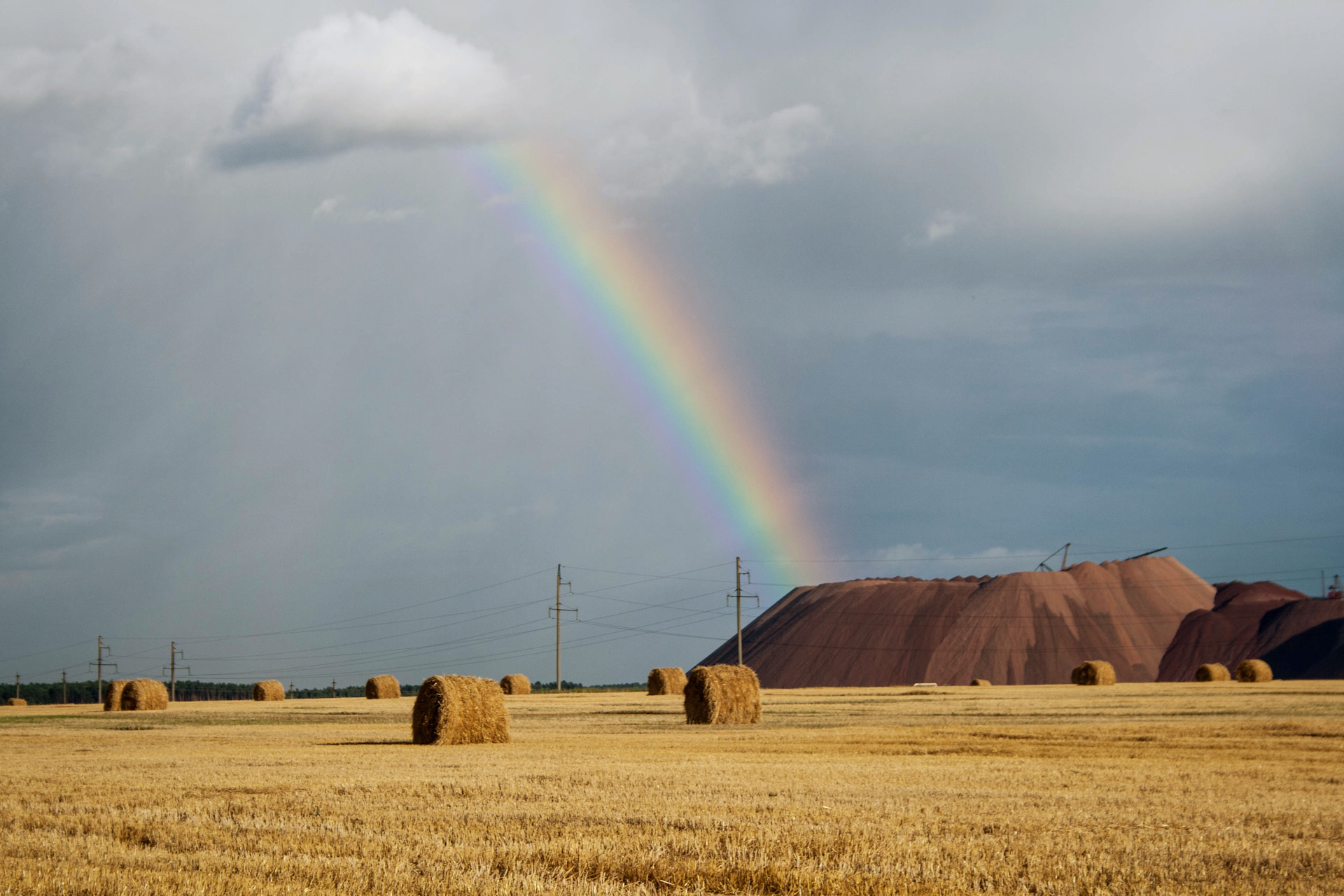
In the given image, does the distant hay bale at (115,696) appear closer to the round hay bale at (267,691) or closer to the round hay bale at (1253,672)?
the round hay bale at (267,691)

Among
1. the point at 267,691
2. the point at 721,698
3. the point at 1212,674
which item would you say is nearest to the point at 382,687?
the point at 267,691

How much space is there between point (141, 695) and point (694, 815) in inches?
2077

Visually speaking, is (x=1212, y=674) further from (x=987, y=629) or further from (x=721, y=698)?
(x=987, y=629)

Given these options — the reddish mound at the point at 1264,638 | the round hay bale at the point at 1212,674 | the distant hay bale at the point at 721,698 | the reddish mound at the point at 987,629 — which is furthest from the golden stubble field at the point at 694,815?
the reddish mound at the point at 987,629

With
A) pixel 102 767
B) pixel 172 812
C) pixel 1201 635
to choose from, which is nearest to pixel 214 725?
pixel 102 767

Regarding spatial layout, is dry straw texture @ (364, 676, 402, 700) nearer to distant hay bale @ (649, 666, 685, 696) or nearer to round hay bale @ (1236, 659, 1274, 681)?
distant hay bale @ (649, 666, 685, 696)

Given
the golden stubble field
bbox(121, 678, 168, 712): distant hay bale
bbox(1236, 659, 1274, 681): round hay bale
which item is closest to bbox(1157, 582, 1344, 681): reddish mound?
bbox(1236, 659, 1274, 681): round hay bale

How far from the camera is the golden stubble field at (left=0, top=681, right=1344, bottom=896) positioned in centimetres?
836

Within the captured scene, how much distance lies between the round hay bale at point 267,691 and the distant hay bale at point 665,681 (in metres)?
25.3

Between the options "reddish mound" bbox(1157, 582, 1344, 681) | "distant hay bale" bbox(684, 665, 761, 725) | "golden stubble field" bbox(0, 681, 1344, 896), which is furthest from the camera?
"reddish mound" bbox(1157, 582, 1344, 681)

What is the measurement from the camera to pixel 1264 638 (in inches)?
5591

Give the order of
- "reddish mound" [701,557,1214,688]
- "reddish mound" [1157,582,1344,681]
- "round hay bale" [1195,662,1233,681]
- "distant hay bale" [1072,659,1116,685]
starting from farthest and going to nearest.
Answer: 1. "reddish mound" [701,557,1214,688]
2. "reddish mound" [1157,582,1344,681]
3. "round hay bale" [1195,662,1233,681]
4. "distant hay bale" [1072,659,1116,685]

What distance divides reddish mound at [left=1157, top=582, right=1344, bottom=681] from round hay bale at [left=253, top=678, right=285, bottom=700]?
357ft

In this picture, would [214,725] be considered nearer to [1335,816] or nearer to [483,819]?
[483,819]
